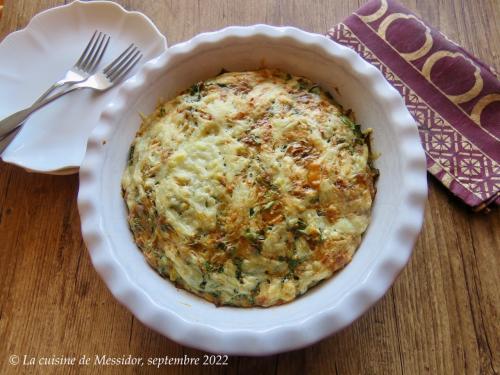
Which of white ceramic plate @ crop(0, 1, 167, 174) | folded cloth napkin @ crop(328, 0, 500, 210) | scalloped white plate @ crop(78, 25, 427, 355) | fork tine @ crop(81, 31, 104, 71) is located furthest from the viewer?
fork tine @ crop(81, 31, 104, 71)

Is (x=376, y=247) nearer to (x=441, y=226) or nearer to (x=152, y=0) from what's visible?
(x=441, y=226)

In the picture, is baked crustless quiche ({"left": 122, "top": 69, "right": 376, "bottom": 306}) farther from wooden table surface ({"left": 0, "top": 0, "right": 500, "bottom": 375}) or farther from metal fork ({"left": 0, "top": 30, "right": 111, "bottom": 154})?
metal fork ({"left": 0, "top": 30, "right": 111, "bottom": 154})

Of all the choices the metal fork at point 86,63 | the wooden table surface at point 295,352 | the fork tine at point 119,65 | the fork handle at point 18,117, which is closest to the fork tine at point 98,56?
the metal fork at point 86,63

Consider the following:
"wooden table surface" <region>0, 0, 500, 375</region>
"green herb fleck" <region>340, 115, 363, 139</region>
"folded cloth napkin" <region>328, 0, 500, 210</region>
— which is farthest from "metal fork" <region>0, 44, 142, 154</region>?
"green herb fleck" <region>340, 115, 363, 139</region>

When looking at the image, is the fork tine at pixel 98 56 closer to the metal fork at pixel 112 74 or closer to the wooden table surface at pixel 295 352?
the metal fork at pixel 112 74

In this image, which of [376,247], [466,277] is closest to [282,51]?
[376,247]
